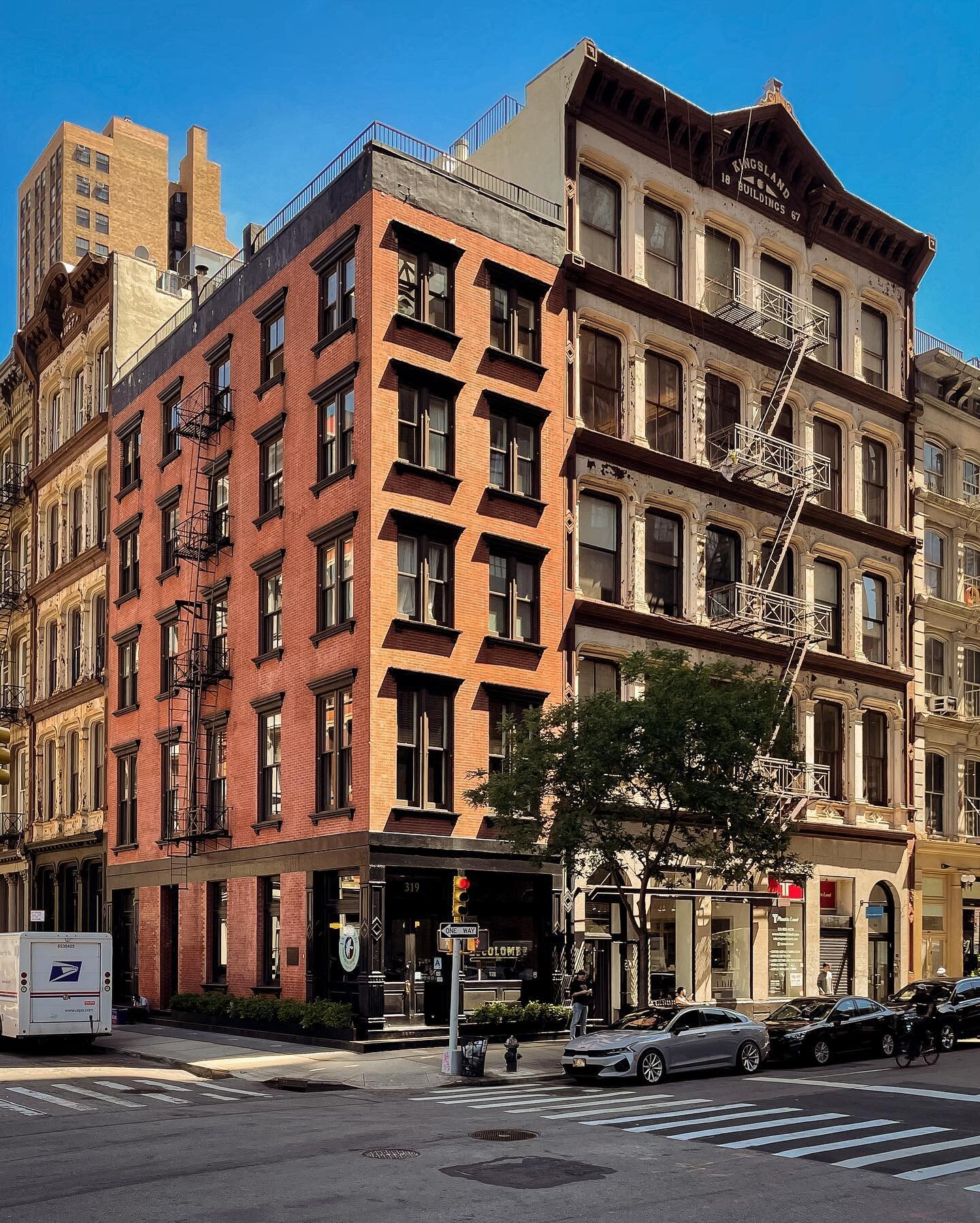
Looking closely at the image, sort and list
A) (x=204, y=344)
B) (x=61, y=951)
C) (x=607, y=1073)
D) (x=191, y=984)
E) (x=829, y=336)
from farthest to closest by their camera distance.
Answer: (x=829, y=336)
(x=204, y=344)
(x=191, y=984)
(x=61, y=951)
(x=607, y=1073)

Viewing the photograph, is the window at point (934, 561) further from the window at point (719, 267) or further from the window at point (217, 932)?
the window at point (217, 932)

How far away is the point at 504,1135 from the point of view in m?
19.2

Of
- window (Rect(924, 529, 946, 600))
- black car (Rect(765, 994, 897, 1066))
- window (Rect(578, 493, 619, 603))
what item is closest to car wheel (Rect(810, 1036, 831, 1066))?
black car (Rect(765, 994, 897, 1066))

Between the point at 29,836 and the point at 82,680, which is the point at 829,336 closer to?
the point at 82,680

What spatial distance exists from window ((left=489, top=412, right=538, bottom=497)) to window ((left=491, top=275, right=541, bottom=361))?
177cm

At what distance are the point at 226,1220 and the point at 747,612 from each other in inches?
1202

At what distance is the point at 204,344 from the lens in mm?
43531

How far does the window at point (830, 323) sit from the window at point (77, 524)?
2618 cm

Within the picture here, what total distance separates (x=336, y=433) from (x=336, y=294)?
3.59 metres

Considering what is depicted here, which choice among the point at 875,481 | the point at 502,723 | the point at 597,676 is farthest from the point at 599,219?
the point at 502,723

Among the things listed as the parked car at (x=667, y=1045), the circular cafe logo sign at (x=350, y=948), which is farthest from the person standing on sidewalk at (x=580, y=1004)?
the circular cafe logo sign at (x=350, y=948)

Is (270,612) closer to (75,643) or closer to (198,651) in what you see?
(198,651)

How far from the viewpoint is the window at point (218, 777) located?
4012 cm

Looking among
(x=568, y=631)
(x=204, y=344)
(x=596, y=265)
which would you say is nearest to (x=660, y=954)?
(x=568, y=631)
